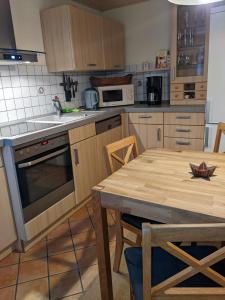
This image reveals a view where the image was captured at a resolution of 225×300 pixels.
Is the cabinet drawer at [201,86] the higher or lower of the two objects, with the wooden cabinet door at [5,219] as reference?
higher

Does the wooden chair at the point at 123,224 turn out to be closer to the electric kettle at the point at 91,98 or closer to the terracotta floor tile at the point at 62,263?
the terracotta floor tile at the point at 62,263

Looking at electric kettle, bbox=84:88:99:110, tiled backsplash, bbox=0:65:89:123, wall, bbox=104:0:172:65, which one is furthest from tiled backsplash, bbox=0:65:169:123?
wall, bbox=104:0:172:65

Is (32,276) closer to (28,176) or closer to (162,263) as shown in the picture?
(28,176)

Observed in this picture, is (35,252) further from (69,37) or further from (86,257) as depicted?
(69,37)

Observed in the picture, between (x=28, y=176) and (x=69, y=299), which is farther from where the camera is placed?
(x=28, y=176)

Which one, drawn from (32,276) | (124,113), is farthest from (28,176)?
(124,113)

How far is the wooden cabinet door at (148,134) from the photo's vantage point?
2898mm

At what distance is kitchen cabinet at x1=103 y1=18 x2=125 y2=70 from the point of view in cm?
300

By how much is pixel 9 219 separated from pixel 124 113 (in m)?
1.83

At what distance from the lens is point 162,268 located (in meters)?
1.00

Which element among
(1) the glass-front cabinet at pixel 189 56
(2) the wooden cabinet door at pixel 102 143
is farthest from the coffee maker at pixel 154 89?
(2) the wooden cabinet door at pixel 102 143

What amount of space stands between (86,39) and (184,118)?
1.42 meters

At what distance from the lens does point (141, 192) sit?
3.58 ft

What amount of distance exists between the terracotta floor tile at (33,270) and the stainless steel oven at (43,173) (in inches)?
12.3
